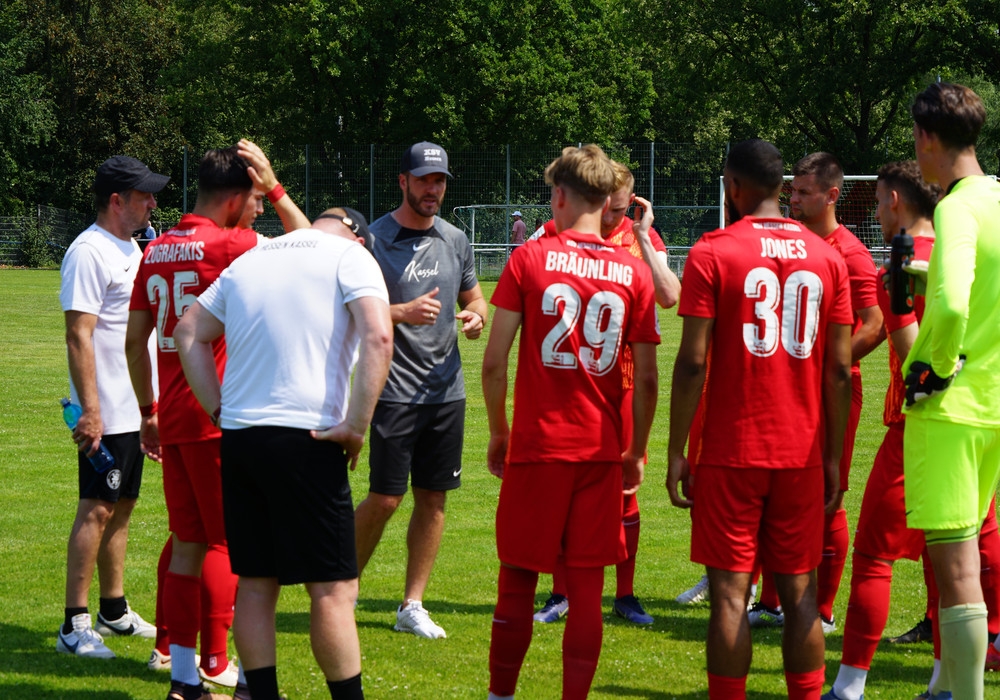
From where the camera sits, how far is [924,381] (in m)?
4.33

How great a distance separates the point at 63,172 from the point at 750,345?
54.1 meters

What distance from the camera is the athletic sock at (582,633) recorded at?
4684 millimetres

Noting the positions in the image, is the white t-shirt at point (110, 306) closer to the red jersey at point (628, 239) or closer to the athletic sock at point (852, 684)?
the red jersey at point (628, 239)

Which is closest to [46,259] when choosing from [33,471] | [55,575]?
[33,471]

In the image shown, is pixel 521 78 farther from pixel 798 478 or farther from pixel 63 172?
pixel 798 478

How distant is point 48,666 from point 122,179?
2.45m

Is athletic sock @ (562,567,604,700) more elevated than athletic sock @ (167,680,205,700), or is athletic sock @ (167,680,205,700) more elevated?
athletic sock @ (562,567,604,700)

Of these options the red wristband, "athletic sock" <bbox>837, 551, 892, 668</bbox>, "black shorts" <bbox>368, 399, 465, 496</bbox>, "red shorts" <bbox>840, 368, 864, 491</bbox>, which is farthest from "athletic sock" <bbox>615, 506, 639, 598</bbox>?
the red wristband

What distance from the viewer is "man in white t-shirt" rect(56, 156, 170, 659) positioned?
5898 mm

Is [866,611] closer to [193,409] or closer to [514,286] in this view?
[514,286]

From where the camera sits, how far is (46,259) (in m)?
46.6

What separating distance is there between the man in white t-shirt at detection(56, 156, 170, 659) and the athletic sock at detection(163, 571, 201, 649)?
0.96 metres

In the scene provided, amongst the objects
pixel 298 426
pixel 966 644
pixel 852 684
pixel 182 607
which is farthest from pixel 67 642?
pixel 966 644

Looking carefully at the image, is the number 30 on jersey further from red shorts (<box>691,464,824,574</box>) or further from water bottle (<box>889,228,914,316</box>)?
red shorts (<box>691,464,824,574</box>)
